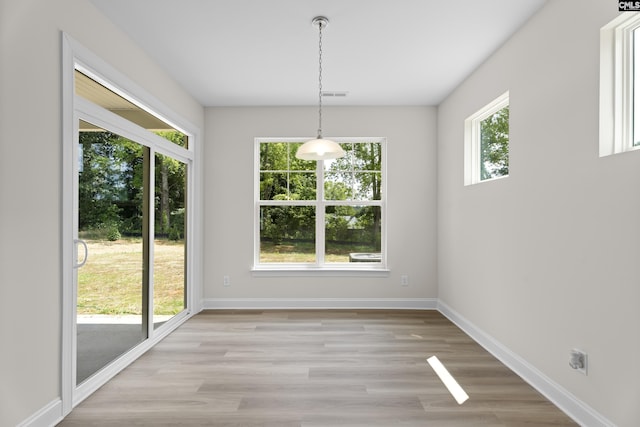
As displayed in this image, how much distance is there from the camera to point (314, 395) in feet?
8.52

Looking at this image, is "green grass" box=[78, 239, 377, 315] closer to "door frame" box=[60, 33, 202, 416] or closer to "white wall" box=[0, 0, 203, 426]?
"door frame" box=[60, 33, 202, 416]

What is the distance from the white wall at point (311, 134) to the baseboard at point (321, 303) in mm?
46

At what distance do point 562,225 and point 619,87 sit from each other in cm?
85

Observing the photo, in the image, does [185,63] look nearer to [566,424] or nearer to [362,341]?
[362,341]

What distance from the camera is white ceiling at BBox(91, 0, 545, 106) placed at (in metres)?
2.67

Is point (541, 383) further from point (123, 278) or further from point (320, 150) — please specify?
point (123, 278)

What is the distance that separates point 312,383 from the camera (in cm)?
278

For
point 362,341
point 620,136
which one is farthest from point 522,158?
point 362,341

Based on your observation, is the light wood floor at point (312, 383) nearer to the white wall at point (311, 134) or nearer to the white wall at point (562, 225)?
the white wall at point (562, 225)

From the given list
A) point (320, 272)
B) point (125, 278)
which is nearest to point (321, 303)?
point (320, 272)

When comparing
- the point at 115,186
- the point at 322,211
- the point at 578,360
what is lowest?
the point at 578,360

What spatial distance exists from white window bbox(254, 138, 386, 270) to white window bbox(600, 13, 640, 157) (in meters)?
3.09

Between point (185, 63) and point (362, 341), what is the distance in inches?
123

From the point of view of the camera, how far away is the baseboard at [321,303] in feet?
16.5
